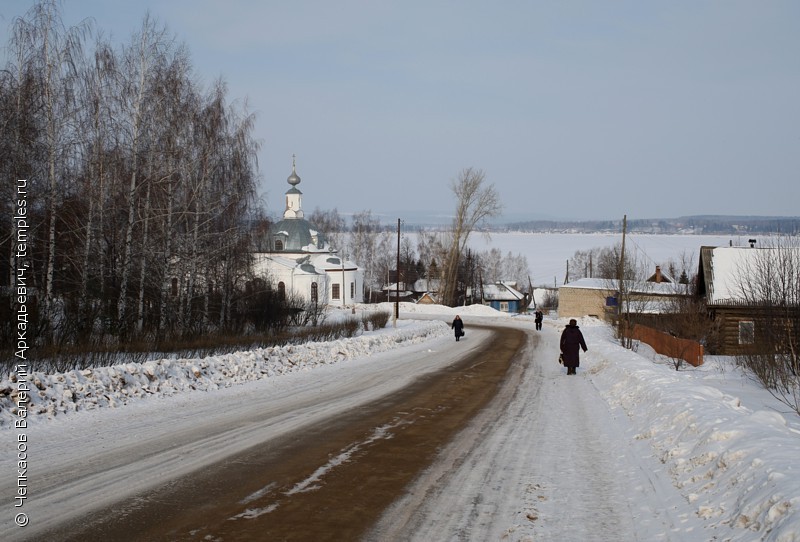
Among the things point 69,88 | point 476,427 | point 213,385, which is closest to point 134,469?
point 476,427

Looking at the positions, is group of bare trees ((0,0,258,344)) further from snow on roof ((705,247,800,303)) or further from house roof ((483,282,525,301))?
house roof ((483,282,525,301))

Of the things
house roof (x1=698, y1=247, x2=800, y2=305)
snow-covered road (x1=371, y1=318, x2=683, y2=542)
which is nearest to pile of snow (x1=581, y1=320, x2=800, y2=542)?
snow-covered road (x1=371, y1=318, x2=683, y2=542)

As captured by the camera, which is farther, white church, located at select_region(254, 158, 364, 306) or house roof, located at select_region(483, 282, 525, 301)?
house roof, located at select_region(483, 282, 525, 301)

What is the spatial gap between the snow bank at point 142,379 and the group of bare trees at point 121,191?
4.56 metres

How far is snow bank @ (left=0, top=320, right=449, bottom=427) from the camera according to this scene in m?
10.7

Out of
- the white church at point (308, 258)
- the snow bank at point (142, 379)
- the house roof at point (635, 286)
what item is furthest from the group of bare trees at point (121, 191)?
the white church at point (308, 258)

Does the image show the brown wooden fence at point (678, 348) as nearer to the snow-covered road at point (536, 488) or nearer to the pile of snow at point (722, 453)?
the pile of snow at point (722, 453)

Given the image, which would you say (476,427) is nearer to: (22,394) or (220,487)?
(220,487)

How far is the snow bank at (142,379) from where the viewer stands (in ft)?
35.2

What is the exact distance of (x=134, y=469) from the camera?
7.55 metres

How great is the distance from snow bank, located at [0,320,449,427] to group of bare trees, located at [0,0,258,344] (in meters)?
4.56

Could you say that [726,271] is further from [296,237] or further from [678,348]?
[296,237]

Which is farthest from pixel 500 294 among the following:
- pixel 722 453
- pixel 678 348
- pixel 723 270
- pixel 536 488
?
pixel 536 488

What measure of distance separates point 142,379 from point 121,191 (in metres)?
14.2
